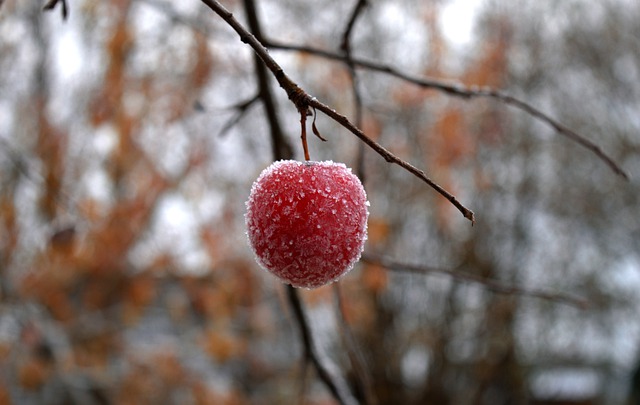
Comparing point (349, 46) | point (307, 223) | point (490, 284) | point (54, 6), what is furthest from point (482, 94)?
point (54, 6)

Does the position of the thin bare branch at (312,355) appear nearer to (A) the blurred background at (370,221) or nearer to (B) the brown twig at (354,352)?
(B) the brown twig at (354,352)

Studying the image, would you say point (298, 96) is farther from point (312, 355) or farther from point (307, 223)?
point (312, 355)

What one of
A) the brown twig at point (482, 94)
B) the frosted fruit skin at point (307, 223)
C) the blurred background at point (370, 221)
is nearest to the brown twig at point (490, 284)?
the brown twig at point (482, 94)

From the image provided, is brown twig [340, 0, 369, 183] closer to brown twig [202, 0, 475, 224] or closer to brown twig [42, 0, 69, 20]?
brown twig [42, 0, 69, 20]

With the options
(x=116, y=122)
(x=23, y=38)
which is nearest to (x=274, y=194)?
(x=116, y=122)

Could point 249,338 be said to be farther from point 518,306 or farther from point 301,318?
point 301,318
